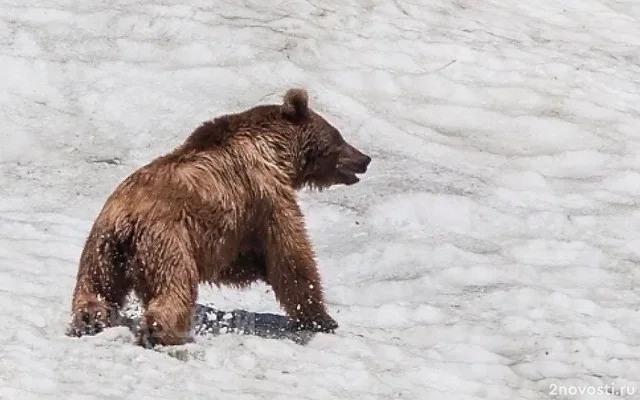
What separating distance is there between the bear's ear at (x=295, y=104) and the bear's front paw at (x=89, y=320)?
69.6 inches

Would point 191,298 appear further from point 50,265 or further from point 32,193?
point 32,193

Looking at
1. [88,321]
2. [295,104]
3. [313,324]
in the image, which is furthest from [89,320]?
[295,104]

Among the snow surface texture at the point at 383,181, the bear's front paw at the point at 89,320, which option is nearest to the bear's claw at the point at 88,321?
the bear's front paw at the point at 89,320

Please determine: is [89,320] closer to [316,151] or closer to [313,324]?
[313,324]

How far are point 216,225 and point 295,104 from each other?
1010 millimetres

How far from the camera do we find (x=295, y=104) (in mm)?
7203

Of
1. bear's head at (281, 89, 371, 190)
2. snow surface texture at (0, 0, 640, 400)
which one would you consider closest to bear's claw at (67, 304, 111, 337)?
snow surface texture at (0, 0, 640, 400)

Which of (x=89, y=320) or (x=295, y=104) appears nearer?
(x=89, y=320)

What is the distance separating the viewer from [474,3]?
12.8 metres

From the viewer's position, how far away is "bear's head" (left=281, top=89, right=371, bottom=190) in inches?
286

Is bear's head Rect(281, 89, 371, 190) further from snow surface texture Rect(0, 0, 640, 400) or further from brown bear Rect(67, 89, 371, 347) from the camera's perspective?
snow surface texture Rect(0, 0, 640, 400)

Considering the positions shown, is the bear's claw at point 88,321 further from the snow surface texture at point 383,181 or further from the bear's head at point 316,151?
the bear's head at point 316,151

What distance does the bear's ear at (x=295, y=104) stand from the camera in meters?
7.18

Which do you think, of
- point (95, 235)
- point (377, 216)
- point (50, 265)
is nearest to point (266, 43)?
point (377, 216)
